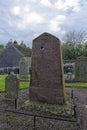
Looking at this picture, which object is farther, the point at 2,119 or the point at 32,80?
the point at 32,80

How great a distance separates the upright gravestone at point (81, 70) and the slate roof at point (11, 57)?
23.3 m

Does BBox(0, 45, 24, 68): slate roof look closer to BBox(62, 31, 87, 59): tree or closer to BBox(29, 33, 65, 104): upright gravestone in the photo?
BBox(62, 31, 87, 59): tree

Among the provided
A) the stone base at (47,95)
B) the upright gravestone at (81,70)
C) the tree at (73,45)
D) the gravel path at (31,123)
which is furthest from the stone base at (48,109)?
the tree at (73,45)

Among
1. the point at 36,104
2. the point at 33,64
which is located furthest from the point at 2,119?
the point at 33,64

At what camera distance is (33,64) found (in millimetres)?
7148

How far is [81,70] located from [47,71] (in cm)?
1150

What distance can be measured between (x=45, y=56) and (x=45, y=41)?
0.57 m

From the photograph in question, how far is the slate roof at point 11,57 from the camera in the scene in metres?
40.0

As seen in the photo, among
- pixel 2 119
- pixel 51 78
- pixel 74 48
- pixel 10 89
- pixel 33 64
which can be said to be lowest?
pixel 2 119

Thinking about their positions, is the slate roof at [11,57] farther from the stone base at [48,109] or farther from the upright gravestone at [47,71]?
the stone base at [48,109]

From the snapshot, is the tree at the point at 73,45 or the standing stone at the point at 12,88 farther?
the tree at the point at 73,45

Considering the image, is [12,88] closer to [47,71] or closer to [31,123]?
[47,71]

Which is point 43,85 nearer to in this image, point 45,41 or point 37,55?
point 37,55

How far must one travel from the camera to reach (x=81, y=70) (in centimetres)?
1780
